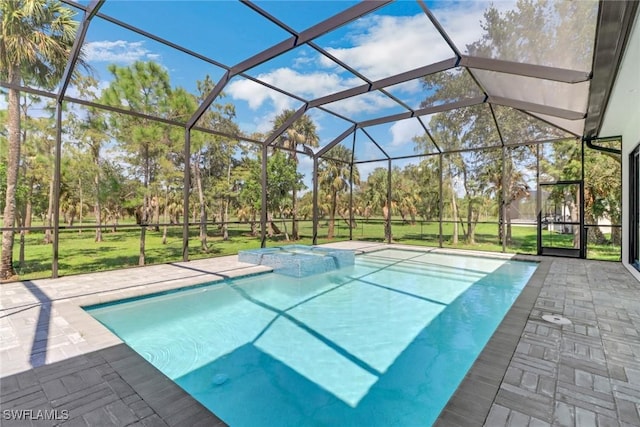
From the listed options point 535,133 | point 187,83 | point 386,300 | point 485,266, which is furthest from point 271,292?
point 187,83

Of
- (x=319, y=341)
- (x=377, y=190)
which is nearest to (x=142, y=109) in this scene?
(x=319, y=341)

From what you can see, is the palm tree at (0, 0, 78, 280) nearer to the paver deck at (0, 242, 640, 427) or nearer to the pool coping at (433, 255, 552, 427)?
the paver deck at (0, 242, 640, 427)

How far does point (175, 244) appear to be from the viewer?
16.3 meters

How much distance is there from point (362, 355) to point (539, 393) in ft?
5.39

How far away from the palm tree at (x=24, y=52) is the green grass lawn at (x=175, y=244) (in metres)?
2.35

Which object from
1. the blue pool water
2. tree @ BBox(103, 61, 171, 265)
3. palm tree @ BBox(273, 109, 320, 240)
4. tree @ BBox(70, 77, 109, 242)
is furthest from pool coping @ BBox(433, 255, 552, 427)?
tree @ BBox(70, 77, 109, 242)

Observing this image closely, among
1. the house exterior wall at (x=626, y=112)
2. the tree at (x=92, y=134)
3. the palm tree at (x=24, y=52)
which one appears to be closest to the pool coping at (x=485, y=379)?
the house exterior wall at (x=626, y=112)

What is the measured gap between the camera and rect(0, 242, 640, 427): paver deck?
1.78m

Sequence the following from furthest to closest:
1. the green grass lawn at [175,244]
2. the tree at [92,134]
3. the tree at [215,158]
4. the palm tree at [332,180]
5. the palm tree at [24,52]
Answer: the palm tree at [332,180]
the tree at [215,158]
the tree at [92,134]
the green grass lawn at [175,244]
the palm tree at [24,52]

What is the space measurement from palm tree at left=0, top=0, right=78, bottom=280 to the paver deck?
17.3ft

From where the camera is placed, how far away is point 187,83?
12.9m

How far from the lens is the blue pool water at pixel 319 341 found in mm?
2486

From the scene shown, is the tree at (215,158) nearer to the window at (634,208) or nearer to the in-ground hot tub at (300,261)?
the in-ground hot tub at (300,261)

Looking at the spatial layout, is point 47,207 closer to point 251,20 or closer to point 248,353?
point 251,20
